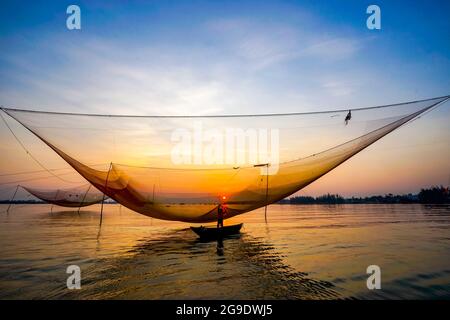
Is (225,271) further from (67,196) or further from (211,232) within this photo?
(67,196)

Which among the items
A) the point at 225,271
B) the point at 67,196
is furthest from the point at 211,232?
the point at 67,196

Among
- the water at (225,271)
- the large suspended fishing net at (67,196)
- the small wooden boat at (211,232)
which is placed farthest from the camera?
the large suspended fishing net at (67,196)

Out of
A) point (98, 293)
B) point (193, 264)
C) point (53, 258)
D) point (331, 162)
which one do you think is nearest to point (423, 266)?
point (331, 162)

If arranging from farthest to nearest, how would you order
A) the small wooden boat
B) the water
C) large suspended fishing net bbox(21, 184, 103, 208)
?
large suspended fishing net bbox(21, 184, 103, 208) → the small wooden boat → the water

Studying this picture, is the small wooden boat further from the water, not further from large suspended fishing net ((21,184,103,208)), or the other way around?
large suspended fishing net ((21,184,103,208))

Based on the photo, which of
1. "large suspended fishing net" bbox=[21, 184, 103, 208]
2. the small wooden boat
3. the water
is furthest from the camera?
"large suspended fishing net" bbox=[21, 184, 103, 208]

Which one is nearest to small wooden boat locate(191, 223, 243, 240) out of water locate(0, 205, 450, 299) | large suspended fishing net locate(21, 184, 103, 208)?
water locate(0, 205, 450, 299)

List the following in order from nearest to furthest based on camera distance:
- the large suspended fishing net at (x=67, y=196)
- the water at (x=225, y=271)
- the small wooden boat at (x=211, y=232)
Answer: the water at (x=225, y=271) → the small wooden boat at (x=211, y=232) → the large suspended fishing net at (x=67, y=196)

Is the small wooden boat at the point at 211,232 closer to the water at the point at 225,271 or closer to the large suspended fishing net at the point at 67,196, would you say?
the water at the point at 225,271

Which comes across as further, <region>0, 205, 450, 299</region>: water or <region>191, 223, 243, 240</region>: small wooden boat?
<region>191, 223, 243, 240</region>: small wooden boat

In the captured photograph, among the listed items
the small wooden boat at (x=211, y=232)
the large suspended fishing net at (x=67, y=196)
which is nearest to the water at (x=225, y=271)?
the small wooden boat at (x=211, y=232)

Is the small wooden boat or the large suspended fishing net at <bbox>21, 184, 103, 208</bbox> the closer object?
the small wooden boat
